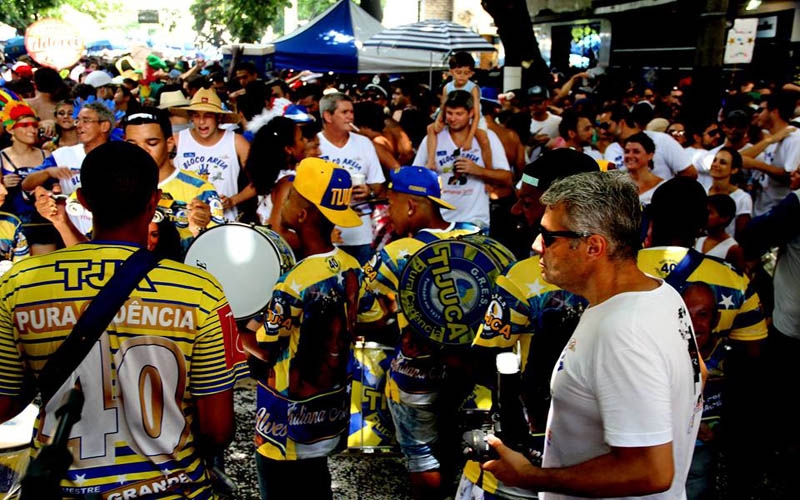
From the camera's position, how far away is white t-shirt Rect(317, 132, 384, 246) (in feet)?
21.4

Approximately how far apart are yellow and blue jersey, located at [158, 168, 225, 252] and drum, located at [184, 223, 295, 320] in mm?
475

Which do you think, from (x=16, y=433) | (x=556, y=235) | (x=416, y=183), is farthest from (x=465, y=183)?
(x=556, y=235)

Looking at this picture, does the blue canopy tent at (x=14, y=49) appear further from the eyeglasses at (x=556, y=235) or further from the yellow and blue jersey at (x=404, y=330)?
the eyeglasses at (x=556, y=235)

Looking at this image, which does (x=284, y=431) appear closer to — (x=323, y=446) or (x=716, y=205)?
(x=323, y=446)

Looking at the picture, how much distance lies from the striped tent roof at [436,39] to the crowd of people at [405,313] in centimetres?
633

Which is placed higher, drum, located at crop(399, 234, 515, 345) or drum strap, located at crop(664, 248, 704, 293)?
drum strap, located at crop(664, 248, 704, 293)

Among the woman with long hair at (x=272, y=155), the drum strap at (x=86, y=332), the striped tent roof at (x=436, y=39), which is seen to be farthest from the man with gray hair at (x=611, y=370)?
the striped tent roof at (x=436, y=39)

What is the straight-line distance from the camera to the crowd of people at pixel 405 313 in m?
2.11

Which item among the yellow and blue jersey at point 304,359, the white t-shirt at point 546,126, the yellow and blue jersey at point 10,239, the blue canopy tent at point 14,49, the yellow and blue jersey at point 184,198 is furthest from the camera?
the blue canopy tent at point 14,49

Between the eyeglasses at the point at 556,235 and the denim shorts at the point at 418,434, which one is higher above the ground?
the eyeglasses at the point at 556,235

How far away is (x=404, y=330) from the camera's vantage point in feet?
13.2

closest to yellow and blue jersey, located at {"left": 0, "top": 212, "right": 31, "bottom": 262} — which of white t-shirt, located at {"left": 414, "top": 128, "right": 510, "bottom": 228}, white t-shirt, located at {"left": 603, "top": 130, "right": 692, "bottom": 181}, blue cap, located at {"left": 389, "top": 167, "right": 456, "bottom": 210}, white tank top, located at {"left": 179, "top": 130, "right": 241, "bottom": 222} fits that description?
white tank top, located at {"left": 179, "top": 130, "right": 241, "bottom": 222}

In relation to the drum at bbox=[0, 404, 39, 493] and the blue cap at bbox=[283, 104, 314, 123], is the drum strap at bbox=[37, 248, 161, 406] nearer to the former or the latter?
the drum at bbox=[0, 404, 39, 493]

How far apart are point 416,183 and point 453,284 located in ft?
2.50
